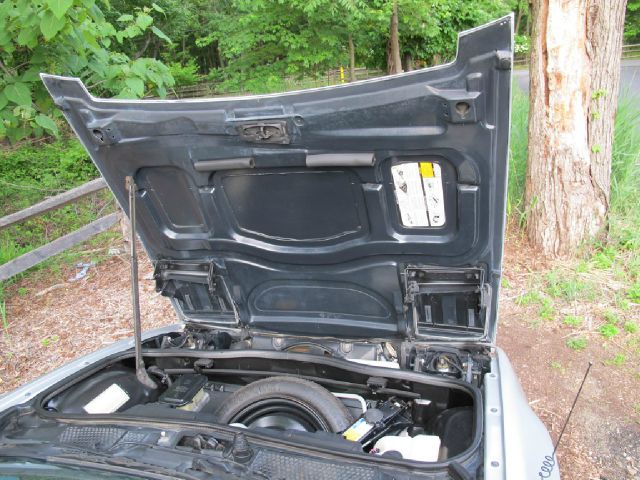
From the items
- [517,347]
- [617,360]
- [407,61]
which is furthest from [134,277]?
[407,61]

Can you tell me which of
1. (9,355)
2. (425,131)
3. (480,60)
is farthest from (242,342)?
(9,355)

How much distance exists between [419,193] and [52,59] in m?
3.16

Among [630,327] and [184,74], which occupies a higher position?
[184,74]

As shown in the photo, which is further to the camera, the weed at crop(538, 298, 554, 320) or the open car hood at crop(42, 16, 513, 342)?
the weed at crop(538, 298, 554, 320)

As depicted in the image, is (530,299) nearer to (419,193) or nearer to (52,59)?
(419,193)

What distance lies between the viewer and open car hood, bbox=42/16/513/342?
1.76 metres

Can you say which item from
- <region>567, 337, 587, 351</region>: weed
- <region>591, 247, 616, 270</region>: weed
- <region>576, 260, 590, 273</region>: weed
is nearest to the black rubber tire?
<region>567, 337, 587, 351</region>: weed

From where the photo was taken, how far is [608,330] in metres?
3.85

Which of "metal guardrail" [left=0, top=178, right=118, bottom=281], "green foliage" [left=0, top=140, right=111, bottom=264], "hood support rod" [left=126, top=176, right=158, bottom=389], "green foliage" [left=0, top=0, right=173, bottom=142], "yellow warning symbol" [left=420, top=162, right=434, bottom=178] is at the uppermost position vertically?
"green foliage" [left=0, top=0, right=173, bottom=142]

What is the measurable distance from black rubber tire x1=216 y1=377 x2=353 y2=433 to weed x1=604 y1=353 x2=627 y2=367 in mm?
2410

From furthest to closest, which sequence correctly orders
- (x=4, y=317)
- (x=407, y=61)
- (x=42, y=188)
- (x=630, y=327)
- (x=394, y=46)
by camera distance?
(x=407, y=61)
(x=394, y=46)
(x=42, y=188)
(x=4, y=317)
(x=630, y=327)

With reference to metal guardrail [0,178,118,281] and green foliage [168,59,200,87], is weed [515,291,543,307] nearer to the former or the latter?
metal guardrail [0,178,118,281]

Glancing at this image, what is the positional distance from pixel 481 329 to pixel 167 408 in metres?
1.54

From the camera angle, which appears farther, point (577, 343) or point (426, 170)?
point (577, 343)
